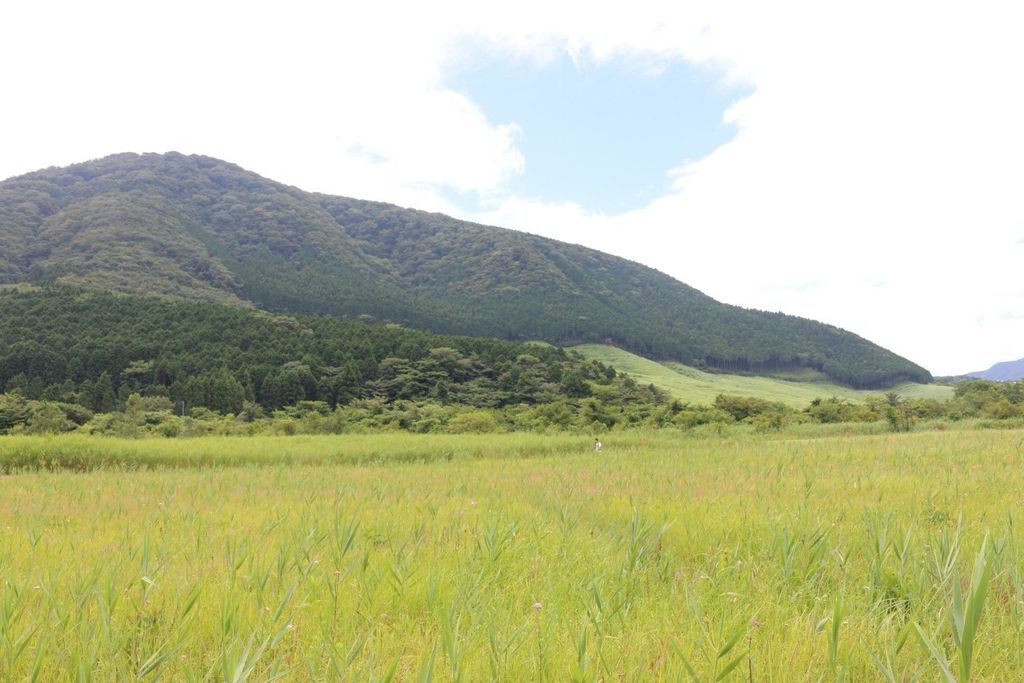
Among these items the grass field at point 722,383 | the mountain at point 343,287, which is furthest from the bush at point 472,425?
the mountain at point 343,287

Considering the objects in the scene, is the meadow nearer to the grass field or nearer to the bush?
the bush

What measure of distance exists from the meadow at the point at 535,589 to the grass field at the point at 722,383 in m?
88.9

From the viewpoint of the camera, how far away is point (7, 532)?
5410 millimetres

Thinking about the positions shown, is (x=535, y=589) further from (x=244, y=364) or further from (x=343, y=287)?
(x=343, y=287)

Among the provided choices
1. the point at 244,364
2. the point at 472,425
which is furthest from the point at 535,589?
the point at 244,364

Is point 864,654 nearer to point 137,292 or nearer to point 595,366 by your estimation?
point 595,366

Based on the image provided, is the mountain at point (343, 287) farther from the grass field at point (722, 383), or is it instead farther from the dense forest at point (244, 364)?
the dense forest at point (244, 364)

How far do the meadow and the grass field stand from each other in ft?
292

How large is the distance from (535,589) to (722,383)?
→ 127m

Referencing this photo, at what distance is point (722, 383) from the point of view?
396 ft

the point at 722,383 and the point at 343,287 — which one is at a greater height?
the point at 343,287

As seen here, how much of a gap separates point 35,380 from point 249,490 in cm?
6209

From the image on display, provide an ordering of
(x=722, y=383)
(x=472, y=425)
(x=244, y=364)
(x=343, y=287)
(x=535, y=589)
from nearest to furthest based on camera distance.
→ (x=535, y=589) < (x=472, y=425) < (x=244, y=364) < (x=722, y=383) < (x=343, y=287)

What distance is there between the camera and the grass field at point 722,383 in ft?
335
